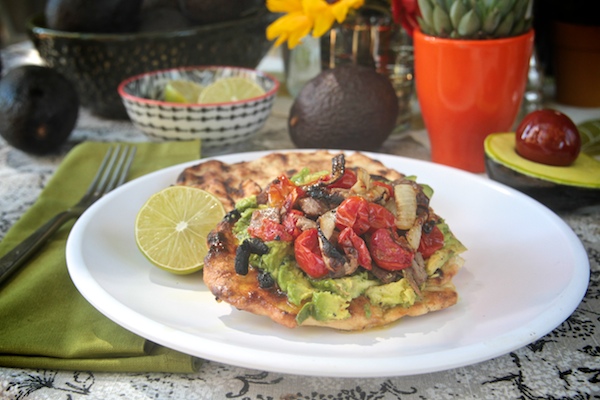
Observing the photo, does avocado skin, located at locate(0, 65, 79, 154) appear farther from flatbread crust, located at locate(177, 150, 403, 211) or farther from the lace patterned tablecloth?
the lace patterned tablecloth

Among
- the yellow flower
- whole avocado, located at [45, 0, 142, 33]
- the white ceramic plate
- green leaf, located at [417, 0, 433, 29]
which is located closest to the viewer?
the white ceramic plate

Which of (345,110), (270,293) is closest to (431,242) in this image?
(270,293)

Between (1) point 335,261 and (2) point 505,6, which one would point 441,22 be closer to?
(2) point 505,6

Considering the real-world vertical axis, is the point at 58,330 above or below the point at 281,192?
below

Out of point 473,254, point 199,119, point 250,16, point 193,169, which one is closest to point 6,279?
point 193,169

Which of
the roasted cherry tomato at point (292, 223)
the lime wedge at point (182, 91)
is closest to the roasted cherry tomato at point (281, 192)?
the roasted cherry tomato at point (292, 223)

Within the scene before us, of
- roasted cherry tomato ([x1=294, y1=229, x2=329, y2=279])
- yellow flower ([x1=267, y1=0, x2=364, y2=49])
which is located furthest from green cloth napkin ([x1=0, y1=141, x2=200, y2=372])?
yellow flower ([x1=267, y1=0, x2=364, y2=49])

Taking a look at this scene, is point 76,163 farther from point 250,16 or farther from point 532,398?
point 532,398
